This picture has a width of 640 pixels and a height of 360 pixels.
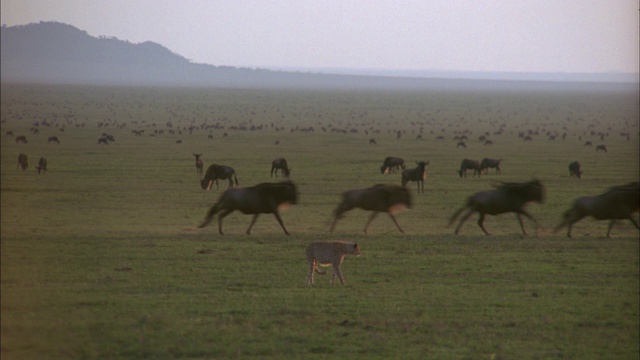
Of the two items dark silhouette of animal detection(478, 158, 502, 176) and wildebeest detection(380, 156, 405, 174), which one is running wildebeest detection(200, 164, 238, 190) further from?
dark silhouette of animal detection(478, 158, 502, 176)

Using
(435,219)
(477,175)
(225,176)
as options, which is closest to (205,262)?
(435,219)

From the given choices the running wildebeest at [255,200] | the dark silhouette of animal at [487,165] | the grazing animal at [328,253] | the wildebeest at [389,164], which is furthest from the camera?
the dark silhouette of animal at [487,165]

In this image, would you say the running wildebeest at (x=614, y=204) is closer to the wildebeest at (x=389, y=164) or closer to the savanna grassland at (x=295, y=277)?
the savanna grassland at (x=295, y=277)

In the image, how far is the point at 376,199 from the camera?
1997 cm

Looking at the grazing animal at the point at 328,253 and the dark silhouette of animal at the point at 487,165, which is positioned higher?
the grazing animal at the point at 328,253

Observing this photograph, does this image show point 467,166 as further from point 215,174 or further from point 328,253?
point 328,253

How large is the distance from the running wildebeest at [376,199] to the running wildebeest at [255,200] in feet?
4.17

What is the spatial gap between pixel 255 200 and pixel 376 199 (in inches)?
108

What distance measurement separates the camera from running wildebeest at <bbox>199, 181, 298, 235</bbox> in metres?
18.8

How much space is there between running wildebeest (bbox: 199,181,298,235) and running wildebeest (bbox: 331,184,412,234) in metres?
1.27

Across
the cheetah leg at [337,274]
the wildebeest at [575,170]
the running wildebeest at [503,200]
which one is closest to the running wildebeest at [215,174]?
the running wildebeest at [503,200]

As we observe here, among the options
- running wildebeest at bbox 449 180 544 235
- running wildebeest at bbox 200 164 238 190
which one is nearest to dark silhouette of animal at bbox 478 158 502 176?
running wildebeest at bbox 200 164 238 190

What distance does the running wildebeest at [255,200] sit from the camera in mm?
18844

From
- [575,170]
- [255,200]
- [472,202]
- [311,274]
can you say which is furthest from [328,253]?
[575,170]
